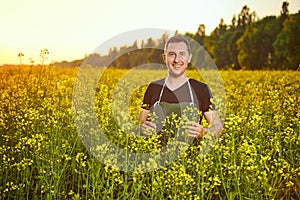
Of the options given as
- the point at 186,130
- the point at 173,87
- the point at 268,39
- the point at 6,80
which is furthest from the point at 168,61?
the point at 268,39

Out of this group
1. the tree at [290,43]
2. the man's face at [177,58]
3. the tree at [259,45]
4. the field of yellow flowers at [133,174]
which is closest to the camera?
the field of yellow flowers at [133,174]

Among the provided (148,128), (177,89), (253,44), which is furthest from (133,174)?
(253,44)

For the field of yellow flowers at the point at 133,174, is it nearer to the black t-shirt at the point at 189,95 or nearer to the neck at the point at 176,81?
the black t-shirt at the point at 189,95

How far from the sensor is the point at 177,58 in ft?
15.5

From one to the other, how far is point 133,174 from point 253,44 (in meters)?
47.8

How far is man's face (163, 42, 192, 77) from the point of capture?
4.74 metres

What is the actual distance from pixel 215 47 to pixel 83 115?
58991mm

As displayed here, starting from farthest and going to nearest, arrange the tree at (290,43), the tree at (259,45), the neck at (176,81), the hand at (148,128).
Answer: the tree at (259,45) → the tree at (290,43) → the neck at (176,81) → the hand at (148,128)

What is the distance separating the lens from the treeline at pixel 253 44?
3947cm

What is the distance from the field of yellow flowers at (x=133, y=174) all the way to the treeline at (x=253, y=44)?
22820 mm

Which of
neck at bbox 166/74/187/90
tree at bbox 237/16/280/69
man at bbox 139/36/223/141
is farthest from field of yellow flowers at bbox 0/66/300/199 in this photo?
tree at bbox 237/16/280/69

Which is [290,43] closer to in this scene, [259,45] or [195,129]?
[259,45]

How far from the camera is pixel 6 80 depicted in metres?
9.12

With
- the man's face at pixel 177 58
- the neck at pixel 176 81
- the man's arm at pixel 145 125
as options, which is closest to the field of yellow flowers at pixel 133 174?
the man's arm at pixel 145 125
